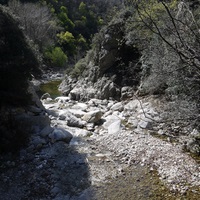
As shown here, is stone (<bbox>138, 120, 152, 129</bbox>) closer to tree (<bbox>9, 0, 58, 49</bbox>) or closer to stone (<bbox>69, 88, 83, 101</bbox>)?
stone (<bbox>69, 88, 83, 101</bbox>)

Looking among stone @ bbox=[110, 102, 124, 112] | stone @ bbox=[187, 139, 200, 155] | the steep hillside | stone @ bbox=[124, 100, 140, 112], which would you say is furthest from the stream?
stone @ bbox=[110, 102, 124, 112]

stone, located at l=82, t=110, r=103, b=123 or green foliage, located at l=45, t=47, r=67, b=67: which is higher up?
stone, located at l=82, t=110, r=103, b=123

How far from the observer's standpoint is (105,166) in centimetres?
500

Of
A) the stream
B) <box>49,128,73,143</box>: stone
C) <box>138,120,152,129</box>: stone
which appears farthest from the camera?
<box>138,120,152,129</box>: stone

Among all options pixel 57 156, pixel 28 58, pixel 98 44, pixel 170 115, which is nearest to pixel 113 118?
pixel 170 115

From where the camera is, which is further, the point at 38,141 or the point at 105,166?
the point at 38,141

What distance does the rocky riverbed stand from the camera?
13.5 ft

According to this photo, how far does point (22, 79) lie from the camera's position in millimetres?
5906

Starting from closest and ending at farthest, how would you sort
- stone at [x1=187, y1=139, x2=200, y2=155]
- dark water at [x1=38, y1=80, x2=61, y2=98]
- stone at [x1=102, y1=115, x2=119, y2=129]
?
stone at [x1=187, y1=139, x2=200, y2=155]
stone at [x1=102, y1=115, x2=119, y2=129]
dark water at [x1=38, y1=80, x2=61, y2=98]

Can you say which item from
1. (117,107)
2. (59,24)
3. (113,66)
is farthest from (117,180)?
(59,24)

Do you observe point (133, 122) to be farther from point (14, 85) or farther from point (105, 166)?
point (14, 85)

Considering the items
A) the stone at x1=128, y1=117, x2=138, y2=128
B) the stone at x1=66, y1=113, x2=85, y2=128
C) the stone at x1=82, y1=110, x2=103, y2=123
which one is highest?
the stone at x1=128, y1=117, x2=138, y2=128

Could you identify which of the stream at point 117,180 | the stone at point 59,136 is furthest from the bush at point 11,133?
the stream at point 117,180

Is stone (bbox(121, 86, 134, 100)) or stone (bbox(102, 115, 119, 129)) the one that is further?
stone (bbox(121, 86, 134, 100))
